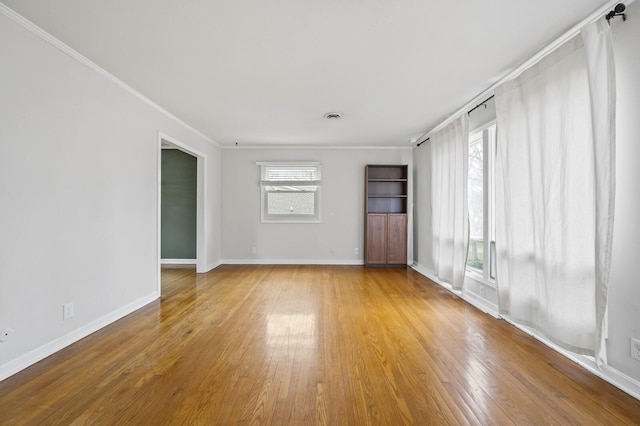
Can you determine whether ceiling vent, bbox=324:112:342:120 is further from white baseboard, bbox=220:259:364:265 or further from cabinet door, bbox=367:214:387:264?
white baseboard, bbox=220:259:364:265

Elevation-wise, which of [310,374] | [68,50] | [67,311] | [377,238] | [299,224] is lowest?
[310,374]

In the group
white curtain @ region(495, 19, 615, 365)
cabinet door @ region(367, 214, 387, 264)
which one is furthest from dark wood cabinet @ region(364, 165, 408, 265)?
white curtain @ region(495, 19, 615, 365)

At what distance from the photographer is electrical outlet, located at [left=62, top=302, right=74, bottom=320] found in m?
2.61

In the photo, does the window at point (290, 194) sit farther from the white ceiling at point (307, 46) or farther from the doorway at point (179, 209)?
the white ceiling at point (307, 46)

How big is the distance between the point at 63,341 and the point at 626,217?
4.27m

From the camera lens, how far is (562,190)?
2.37 m

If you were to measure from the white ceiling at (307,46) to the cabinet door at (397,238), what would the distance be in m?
2.61

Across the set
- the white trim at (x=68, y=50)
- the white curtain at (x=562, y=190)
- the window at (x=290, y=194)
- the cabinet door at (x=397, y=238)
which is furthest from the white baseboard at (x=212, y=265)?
the white curtain at (x=562, y=190)

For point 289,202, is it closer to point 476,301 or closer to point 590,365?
point 476,301

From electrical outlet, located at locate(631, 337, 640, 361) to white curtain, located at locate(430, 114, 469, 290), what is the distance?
2072 mm

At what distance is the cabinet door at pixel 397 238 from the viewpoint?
20.5 ft

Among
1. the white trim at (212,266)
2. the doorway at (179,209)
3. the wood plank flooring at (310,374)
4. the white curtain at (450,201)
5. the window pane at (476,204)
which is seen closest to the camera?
the wood plank flooring at (310,374)

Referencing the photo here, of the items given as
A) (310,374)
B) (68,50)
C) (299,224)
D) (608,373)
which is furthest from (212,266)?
(608,373)

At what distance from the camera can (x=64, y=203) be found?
262 centimetres
